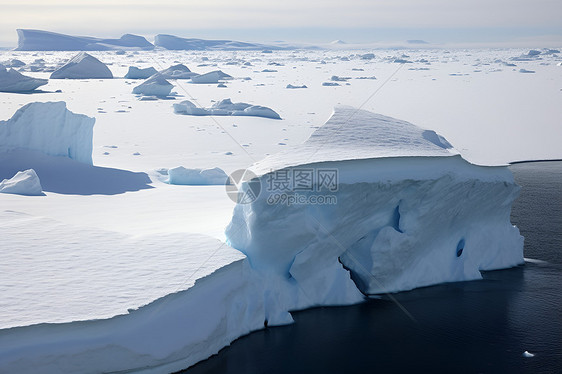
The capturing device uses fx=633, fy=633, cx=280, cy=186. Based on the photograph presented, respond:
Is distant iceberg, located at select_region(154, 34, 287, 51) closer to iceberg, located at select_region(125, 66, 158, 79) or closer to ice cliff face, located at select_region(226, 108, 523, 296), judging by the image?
iceberg, located at select_region(125, 66, 158, 79)

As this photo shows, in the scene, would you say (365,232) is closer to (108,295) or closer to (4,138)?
(108,295)

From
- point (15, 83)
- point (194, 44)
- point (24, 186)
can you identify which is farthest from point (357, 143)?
point (194, 44)

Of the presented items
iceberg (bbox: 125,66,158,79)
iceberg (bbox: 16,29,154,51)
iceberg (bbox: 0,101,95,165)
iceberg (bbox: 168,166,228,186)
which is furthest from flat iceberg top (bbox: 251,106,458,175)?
iceberg (bbox: 16,29,154,51)

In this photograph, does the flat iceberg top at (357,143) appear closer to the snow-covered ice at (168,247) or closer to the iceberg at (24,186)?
the snow-covered ice at (168,247)

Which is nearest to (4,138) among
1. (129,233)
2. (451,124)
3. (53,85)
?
(129,233)

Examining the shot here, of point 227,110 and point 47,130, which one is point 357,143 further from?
point 227,110

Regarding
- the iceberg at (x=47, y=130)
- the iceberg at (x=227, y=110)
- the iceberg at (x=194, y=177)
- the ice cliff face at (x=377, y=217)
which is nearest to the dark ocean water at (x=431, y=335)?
the ice cliff face at (x=377, y=217)
